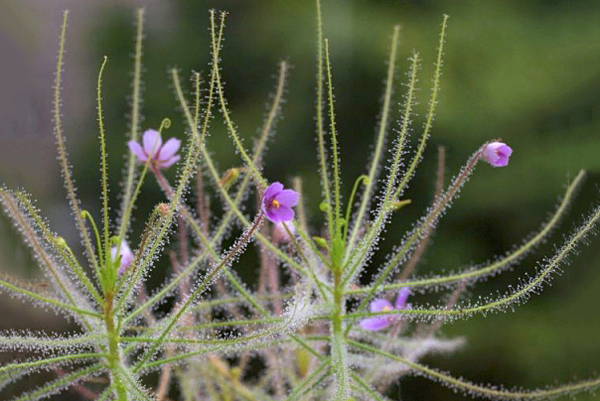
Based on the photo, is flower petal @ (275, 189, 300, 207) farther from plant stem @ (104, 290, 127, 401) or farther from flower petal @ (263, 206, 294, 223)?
plant stem @ (104, 290, 127, 401)

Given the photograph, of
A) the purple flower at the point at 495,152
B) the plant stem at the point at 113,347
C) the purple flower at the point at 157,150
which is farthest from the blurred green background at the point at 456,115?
the plant stem at the point at 113,347

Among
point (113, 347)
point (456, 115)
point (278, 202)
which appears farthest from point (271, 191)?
point (456, 115)

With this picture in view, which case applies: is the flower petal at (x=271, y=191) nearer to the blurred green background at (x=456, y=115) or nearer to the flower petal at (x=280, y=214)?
the flower petal at (x=280, y=214)

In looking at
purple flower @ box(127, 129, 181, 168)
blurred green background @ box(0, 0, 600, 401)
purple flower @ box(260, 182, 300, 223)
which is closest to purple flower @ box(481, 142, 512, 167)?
purple flower @ box(260, 182, 300, 223)

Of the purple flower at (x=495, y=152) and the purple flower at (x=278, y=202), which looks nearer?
the purple flower at (x=278, y=202)

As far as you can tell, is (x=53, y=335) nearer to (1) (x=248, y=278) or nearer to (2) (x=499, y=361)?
(1) (x=248, y=278)

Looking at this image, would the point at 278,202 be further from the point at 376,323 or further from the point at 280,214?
the point at 376,323
